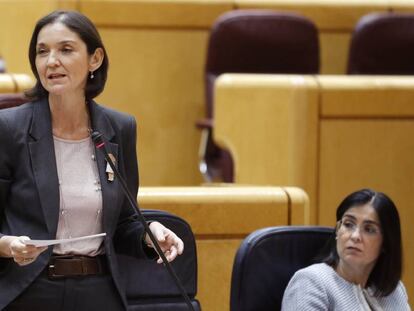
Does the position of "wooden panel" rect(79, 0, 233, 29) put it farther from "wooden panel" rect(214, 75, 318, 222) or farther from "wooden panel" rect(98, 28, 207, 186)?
"wooden panel" rect(214, 75, 318, 222)

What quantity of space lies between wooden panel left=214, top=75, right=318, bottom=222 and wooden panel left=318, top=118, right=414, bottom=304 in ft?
0.08

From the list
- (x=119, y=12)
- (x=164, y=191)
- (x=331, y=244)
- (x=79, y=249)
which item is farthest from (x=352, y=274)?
(x=119, y=12)

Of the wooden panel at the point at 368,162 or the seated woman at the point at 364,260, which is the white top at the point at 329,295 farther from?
the wooden panel at the point at 368,162

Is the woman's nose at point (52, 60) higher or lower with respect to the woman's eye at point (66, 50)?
lower

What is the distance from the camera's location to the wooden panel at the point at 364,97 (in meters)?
1.80

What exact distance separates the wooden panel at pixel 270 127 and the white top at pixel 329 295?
1.56 feet

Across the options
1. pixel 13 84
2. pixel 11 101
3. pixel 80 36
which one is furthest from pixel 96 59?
pixel 13 84

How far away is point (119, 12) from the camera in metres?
2.15

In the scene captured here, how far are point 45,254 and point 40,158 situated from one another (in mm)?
90

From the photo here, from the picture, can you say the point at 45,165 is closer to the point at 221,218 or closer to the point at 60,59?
the point at 60,59

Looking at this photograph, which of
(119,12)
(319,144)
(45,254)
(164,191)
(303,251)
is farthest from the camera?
(119,12)

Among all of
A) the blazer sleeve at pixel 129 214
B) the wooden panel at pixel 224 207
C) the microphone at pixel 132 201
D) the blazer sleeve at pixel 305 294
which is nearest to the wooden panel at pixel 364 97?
the wooden panel at pixel 224 207

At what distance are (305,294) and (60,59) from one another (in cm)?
42

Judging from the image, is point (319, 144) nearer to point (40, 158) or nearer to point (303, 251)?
point (303, 251)
